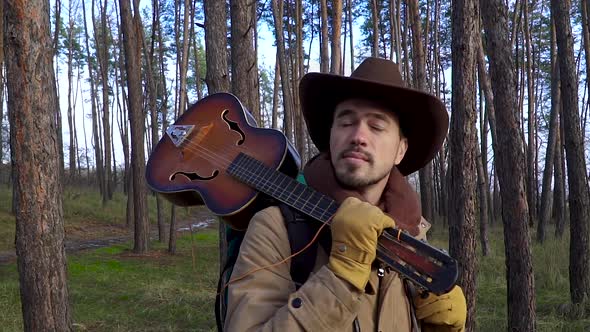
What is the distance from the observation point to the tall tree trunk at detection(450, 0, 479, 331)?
5.30 metres

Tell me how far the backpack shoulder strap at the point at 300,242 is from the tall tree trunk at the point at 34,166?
12.2 ft

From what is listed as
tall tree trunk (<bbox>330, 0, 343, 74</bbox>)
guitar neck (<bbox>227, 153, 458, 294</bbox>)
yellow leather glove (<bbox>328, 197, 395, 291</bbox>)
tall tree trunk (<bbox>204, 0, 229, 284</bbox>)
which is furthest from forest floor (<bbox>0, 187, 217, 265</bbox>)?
yellow leather glove (<bbox>328, 197, 395, 291</bbox>)

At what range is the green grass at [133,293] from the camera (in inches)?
284

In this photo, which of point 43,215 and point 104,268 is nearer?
point 43,215

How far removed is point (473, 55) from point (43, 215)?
4.41 metres

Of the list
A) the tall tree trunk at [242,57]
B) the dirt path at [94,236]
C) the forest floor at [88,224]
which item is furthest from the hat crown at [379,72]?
the dirt path at [94,236]

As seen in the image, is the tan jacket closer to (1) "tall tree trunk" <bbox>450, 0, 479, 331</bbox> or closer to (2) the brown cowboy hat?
(2) the brown cowboy hat

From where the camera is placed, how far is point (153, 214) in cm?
2522

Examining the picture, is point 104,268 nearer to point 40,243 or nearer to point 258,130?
point 40,243

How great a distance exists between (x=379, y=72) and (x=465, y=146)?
3.65 m

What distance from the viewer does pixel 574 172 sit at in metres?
7.73

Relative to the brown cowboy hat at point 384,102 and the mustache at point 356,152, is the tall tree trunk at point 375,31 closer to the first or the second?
the brown cowboy hat at point 384,102

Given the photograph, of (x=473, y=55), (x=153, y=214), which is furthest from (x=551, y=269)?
(x=153, y=214)

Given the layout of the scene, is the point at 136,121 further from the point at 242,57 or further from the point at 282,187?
the point at 282,187
